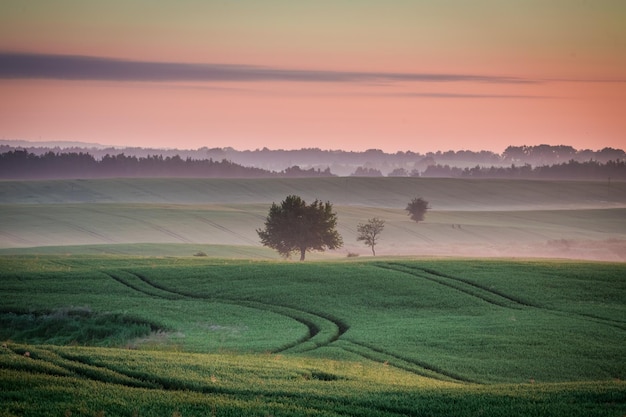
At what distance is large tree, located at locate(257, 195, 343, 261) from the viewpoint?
306 ft

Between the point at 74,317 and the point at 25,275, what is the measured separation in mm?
14447

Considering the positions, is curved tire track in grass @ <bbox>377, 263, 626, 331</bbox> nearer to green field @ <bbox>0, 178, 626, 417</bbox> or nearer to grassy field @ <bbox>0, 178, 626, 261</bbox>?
green field @ <bbox>0, 178, 626, 417</bbox>

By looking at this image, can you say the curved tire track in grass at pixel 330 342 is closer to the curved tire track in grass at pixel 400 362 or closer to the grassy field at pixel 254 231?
the curved tire track in grass at pixel 400 362

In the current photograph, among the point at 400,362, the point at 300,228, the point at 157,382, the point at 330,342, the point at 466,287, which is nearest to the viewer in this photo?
the point at 157,382

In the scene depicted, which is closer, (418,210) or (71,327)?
(71,327)

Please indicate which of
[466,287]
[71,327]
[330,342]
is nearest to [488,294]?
[466,287]

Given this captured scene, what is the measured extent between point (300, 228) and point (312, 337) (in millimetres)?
52243

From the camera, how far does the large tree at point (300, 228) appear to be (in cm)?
9319

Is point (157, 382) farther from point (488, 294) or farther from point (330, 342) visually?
point (488, 294)

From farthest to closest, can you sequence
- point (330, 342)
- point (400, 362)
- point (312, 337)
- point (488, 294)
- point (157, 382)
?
point (488, 294) < point (312, 337) < point (330, 342) < point (400, 362) < point (157, 382)

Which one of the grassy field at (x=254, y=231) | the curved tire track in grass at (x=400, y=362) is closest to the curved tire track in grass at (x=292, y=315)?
the curved tire track in grass at (x=400, y=362)

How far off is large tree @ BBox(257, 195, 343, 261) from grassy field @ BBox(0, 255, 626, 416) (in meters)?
21.6

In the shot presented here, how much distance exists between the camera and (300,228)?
93188 millimetres

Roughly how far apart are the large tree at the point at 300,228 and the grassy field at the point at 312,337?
21584mm
